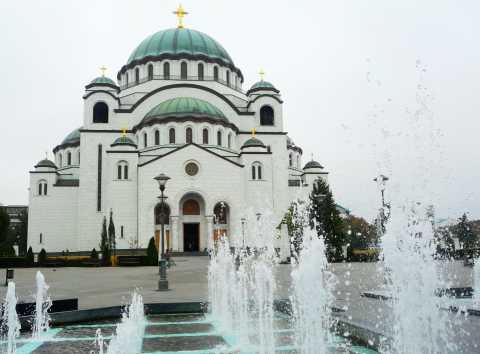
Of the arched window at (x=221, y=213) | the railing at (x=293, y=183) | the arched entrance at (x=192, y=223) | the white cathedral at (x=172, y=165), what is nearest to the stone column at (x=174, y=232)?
the white cathedral at (x=172, y=165)

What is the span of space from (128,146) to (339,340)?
33.2m

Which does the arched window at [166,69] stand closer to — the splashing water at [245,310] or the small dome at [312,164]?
Result: the small dome at [312,164]

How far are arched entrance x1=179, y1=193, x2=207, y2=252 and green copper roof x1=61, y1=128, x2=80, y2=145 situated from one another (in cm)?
1664

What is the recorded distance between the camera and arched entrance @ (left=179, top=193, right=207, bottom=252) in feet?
125

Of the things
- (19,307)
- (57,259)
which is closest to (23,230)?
(57,259)

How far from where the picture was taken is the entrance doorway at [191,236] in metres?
38.5

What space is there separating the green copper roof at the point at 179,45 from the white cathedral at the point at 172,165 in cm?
17

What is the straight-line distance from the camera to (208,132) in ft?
132

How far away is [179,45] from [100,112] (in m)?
10.4

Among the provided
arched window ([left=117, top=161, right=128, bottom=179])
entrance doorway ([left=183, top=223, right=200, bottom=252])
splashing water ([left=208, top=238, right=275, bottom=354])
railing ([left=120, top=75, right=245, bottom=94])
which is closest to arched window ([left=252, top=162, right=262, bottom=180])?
entrance doorway ([left=183, top=223, right=200, bottom=252])

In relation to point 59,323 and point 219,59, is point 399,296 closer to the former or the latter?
point 59,323

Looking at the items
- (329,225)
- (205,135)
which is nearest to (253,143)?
(205,135)

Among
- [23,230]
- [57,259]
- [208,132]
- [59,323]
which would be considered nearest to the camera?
[59,323]

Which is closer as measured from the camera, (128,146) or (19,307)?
(19,307)
